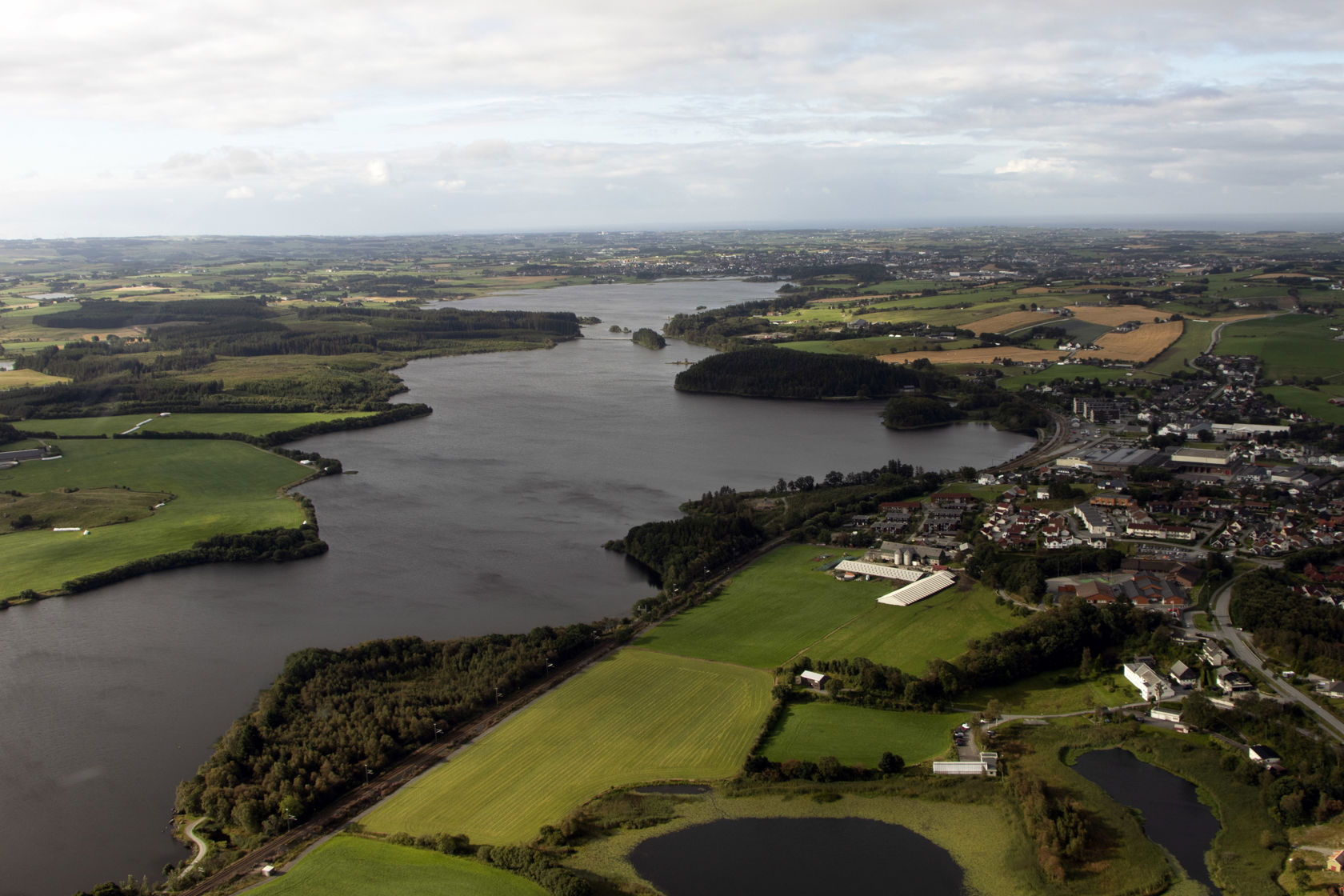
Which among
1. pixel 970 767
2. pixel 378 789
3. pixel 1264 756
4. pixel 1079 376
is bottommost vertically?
pixel 378 789

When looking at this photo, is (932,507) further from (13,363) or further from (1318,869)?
(13,363)

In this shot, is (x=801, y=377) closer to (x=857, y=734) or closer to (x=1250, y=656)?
(x=1250, y=656)

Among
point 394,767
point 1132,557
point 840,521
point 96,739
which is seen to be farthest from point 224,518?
point 1132,557

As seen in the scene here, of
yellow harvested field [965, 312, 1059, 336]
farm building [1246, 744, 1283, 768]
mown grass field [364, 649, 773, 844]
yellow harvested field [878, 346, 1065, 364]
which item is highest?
yellow harvested field [965, 312, 1059, 336]

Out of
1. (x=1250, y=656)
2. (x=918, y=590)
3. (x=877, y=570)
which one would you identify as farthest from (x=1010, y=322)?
(x=1250, y=656)

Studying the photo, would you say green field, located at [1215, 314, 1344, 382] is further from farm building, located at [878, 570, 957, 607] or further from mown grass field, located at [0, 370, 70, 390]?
mown grass field, located at [0, 370, 70, 390]

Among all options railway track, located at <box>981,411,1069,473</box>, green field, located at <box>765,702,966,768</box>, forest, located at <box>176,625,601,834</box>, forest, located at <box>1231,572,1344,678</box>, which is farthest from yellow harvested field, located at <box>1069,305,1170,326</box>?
forest, located at <box>176,625,601,834</box>
